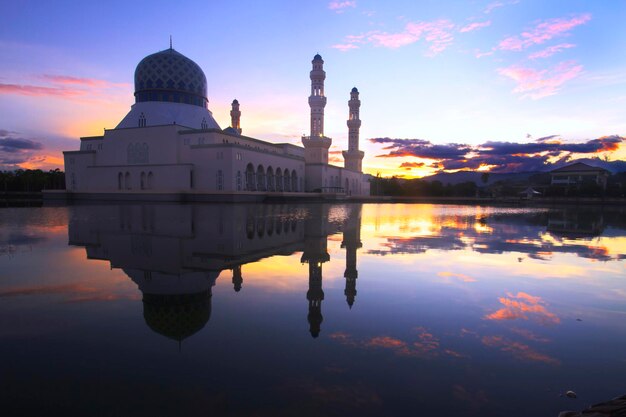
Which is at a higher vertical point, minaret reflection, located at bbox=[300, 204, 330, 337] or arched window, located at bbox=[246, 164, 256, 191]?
arched window, located at bbox=[246, 164, 256, 191]

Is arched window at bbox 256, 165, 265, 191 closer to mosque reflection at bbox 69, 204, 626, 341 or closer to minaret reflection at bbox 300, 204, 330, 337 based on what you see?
mosque reflection at bbox 69, 204, 626, 341

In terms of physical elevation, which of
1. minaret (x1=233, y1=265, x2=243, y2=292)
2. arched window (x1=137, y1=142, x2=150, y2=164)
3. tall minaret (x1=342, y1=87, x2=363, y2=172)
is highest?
tall minaret (x1=342, y1=87, x2=363, y2=172)

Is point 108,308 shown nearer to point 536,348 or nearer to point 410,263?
point 536,348

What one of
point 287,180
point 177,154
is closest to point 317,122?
point 287,180

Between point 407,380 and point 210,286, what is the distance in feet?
→ 10.7

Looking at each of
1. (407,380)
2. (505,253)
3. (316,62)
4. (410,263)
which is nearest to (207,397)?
(407,380)

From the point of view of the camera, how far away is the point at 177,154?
39.5 m

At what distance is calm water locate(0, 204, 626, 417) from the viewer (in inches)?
99.3

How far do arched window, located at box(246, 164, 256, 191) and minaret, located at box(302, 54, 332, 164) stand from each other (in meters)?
16.0

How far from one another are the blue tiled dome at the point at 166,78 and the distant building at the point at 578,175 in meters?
69.9

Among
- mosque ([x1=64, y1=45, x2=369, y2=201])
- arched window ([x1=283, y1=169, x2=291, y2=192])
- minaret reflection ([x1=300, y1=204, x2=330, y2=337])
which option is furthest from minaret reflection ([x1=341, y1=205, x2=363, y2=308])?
arched window ([x1=283, y1=169, x2=291, y2=192])

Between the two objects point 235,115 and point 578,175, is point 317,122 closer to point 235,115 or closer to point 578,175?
point 235,115

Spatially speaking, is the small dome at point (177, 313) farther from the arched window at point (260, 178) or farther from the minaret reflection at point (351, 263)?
the arched window at point (260, 178)

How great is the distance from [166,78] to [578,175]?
79425mm
